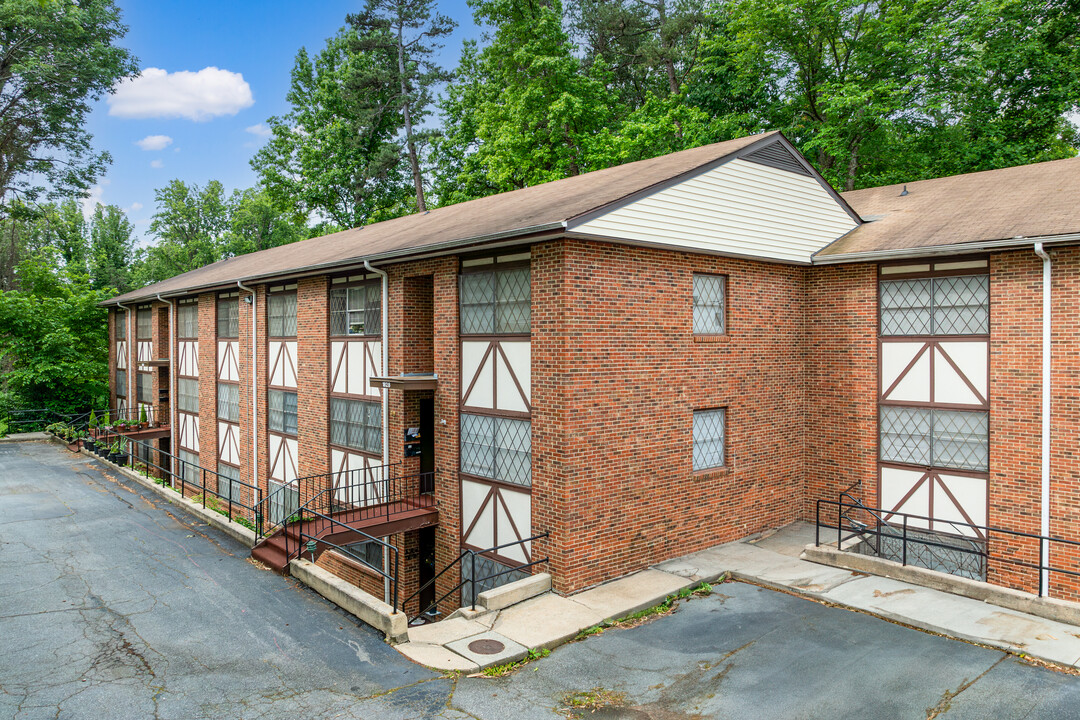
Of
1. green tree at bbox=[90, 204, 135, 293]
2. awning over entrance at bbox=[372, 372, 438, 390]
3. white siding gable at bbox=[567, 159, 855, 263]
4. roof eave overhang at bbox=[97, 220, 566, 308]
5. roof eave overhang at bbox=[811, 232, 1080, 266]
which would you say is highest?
green tree at bbox=[90, 204, 135, 293]

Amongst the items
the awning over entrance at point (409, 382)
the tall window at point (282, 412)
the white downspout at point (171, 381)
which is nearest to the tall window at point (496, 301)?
the awning over entrance at point (409, 382)

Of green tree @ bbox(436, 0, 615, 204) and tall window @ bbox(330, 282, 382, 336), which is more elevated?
green tree @ bbox(436, 0, 615, 204)

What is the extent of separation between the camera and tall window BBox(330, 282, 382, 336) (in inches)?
564

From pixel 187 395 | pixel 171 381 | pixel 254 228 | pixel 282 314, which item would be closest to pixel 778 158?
pixel 282 314

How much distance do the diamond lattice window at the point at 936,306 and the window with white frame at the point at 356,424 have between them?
32.7ft

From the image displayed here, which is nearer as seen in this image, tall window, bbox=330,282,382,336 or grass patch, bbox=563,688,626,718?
grass patch, bbox=563,688,626,718

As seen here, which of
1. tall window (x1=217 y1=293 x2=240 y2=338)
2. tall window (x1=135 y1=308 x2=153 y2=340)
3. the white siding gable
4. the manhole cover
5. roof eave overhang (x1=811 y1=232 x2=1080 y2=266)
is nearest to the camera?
the manhole cover

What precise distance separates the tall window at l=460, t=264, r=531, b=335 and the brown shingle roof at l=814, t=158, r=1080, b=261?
6209 mm

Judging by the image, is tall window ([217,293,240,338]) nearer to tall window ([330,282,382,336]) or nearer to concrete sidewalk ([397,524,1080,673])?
tall window ([330,282,382,336])

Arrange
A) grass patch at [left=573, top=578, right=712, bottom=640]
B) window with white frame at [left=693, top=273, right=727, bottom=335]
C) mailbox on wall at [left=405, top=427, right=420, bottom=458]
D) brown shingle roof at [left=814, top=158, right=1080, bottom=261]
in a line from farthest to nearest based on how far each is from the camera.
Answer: mailbox on wall at [left=405, top=427, right=420, bottom=458], window with white frame at [left=693, top=273, right=727, bottom=335], brown shingle roof at [left=814, top=158, right=1080, bottom=261], grass patch at [left=573, top=578, right=712, bottom=640]

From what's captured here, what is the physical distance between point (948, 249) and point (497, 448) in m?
8.03

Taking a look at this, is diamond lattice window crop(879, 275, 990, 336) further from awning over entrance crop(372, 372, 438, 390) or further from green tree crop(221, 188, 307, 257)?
green tree crop(221, 188, 307, 257)

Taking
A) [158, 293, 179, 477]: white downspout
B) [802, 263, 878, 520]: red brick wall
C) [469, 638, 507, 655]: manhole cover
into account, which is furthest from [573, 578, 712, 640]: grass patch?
[158, 293, 179, 477]: white downspout

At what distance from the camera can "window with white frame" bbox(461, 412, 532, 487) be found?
36.1ft
